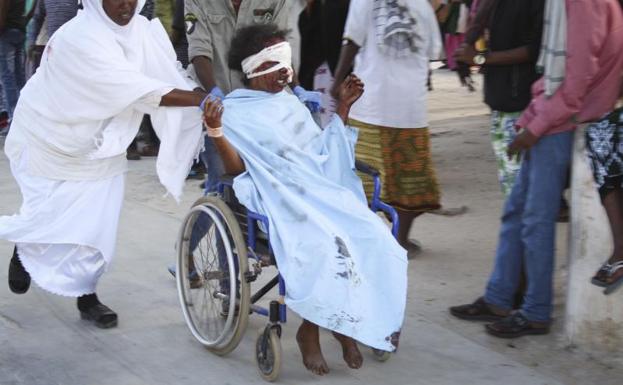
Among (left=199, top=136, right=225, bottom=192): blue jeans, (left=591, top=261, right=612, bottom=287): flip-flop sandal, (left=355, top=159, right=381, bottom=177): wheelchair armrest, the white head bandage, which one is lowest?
(left=591, top=261, right=612, bottom=287): flip-flop sandal

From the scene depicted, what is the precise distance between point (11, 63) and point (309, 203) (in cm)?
666

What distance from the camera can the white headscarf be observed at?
15.5ft

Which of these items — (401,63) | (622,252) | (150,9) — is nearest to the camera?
(622,252)

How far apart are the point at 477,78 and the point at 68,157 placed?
9.32 meters

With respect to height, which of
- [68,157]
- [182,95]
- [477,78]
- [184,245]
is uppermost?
[182,95]

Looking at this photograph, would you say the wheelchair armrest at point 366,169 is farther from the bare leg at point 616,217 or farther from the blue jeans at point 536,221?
the bare leg at point 616,217

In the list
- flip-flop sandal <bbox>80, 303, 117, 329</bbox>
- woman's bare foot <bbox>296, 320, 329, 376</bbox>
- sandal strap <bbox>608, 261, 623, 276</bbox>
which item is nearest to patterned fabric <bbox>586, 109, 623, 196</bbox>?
sandal strap <bbox>608, 261, 623, 276</bbox>

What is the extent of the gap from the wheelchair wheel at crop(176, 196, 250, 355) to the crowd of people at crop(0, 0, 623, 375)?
18 cm

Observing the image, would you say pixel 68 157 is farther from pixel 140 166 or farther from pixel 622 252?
pixel 140 166

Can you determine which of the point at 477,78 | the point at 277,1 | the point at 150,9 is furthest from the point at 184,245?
the point at 477,78

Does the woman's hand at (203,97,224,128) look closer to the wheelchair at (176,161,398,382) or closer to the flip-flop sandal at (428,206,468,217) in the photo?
the wheelchair at (176,161,398,382)

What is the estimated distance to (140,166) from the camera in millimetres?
9141

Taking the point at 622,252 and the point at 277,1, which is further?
the point at 277,1

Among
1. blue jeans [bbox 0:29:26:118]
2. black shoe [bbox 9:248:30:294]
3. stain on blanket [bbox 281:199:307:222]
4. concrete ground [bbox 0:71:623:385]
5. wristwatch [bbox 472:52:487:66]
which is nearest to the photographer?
stain on blanket [bbox 281:199:307:222]
